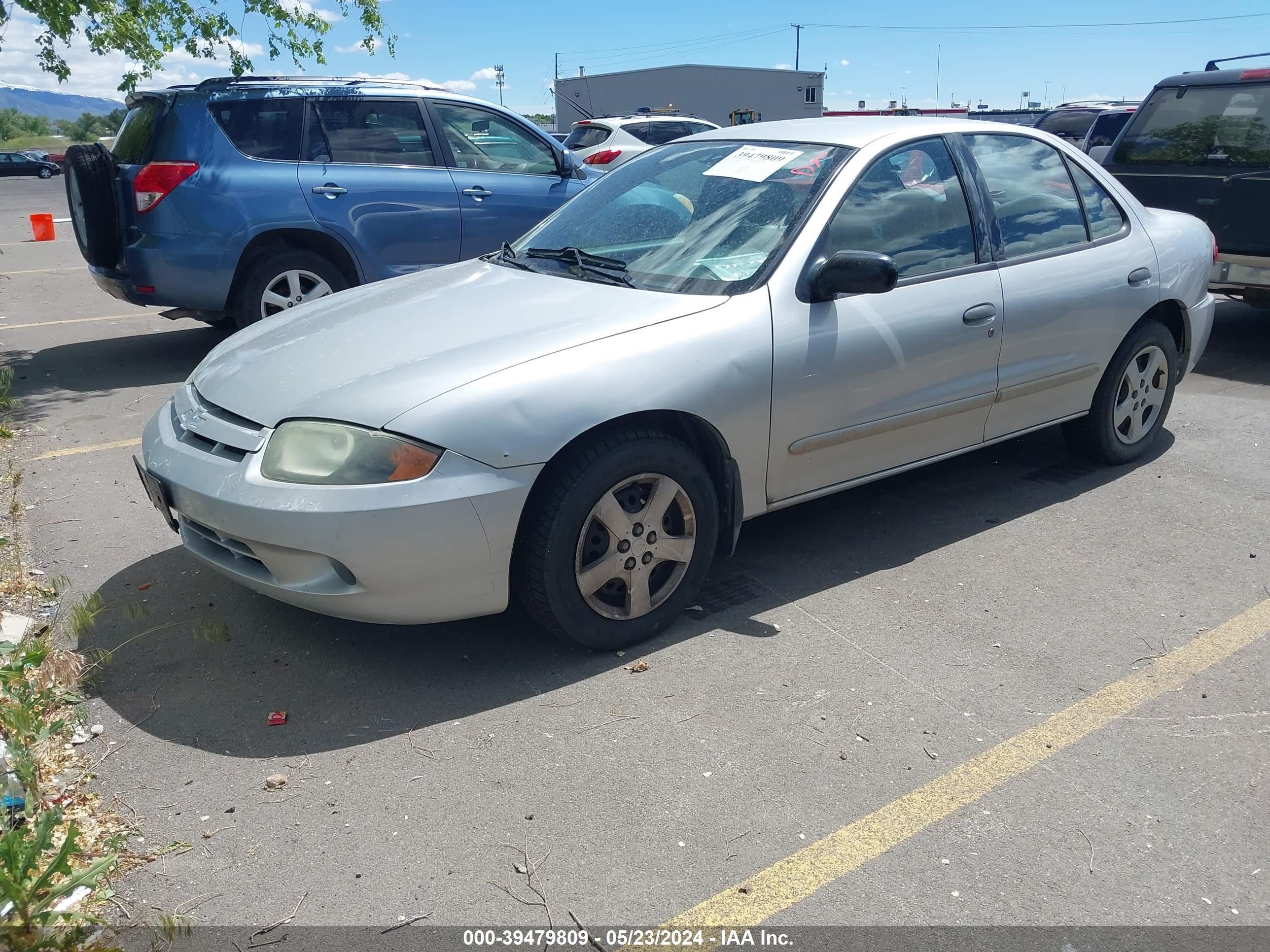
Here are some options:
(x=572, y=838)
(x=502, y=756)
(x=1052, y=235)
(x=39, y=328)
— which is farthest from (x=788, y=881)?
(x=39, y=328)

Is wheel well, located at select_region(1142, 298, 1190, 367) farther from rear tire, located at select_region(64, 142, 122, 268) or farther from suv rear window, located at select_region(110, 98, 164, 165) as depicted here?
rear tire, located at select_region(64, 142, 122, 268)

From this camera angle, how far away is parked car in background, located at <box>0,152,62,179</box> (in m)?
42.8

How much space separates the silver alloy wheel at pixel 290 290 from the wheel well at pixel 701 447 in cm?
433

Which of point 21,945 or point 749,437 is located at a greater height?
point 749,437

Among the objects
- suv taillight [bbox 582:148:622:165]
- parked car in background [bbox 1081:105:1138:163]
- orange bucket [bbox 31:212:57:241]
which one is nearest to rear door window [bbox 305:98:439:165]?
suv taillight [bbox 582:148:622:165]

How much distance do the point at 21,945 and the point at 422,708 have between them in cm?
127

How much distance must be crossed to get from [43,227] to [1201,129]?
15.7 meters

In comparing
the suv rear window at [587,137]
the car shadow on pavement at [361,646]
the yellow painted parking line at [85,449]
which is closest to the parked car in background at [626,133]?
the suv rear window at [587,137]

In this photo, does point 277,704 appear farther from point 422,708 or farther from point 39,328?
point 39,328

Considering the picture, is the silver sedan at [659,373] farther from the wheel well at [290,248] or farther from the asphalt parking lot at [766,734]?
the wheel well at [290,248]

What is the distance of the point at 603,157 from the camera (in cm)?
1329

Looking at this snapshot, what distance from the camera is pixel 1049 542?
459 centimetres

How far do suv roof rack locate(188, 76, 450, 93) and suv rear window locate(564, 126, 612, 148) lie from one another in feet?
27.6

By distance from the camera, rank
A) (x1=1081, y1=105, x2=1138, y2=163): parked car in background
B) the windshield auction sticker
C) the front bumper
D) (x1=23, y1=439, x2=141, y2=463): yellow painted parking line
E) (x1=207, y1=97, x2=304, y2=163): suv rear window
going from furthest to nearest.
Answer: (x1=1081, y1=105, x2=1138, y2=163): parked car in background, (x1=207, y1=97, x2=304, y2=163): suv rear window, (x1=23, y1=439, x2=141, y2=463): yellow painted parking line, the windshield auction sticker, the front bumper
